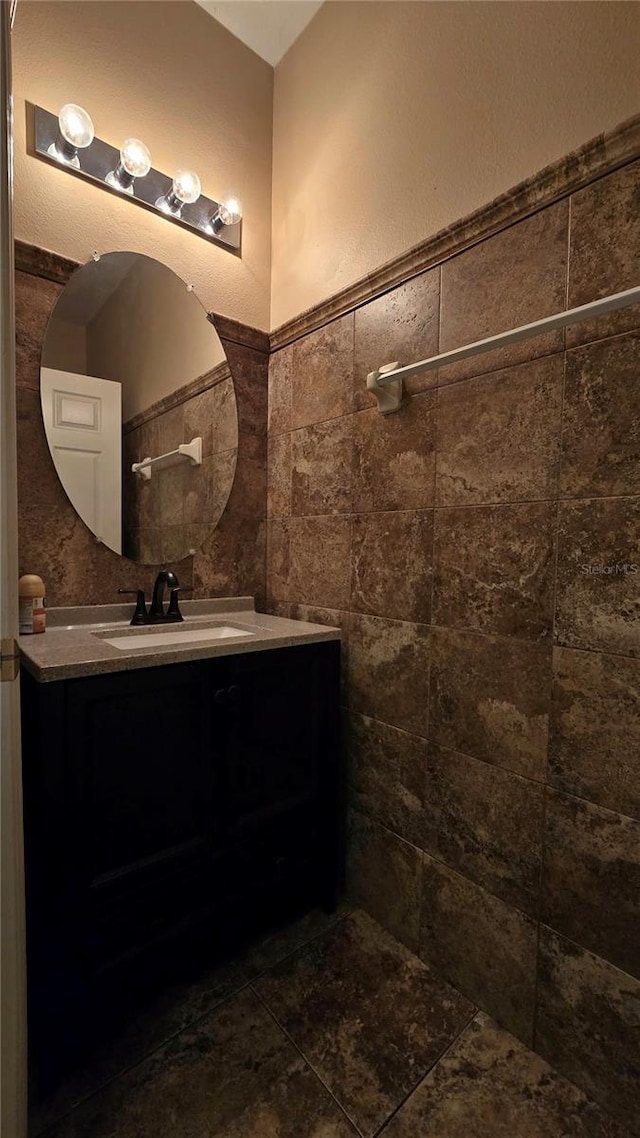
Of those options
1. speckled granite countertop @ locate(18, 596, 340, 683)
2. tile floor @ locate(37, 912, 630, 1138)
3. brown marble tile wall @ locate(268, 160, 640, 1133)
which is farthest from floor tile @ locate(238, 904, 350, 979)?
speckled granite countertop @ locate(18, 596, 340, 683)

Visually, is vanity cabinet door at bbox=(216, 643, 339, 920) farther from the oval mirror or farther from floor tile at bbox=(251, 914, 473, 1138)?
the oval mirror

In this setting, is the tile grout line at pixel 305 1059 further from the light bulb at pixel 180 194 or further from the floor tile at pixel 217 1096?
the light bulb at pixel 180 194

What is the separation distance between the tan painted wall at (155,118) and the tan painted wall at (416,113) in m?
0.11

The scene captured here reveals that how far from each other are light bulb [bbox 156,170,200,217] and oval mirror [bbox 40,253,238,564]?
0.19m

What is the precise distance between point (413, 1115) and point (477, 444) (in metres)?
1.41

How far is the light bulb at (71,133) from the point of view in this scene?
49.2 inches

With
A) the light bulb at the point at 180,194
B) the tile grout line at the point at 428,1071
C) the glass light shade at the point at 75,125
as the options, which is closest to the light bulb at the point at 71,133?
the glass light shade at the point at 75,125

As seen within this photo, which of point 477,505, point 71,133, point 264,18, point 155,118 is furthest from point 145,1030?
point 264,18

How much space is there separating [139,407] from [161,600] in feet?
2.00

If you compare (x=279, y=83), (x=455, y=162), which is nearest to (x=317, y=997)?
(x=455, y=162)

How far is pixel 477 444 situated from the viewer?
1.12 meters

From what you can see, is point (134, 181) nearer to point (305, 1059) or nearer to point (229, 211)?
point (229, 211)

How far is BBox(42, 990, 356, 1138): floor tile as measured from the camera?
90 centimetres

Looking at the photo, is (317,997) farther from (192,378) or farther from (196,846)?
(192,378)
